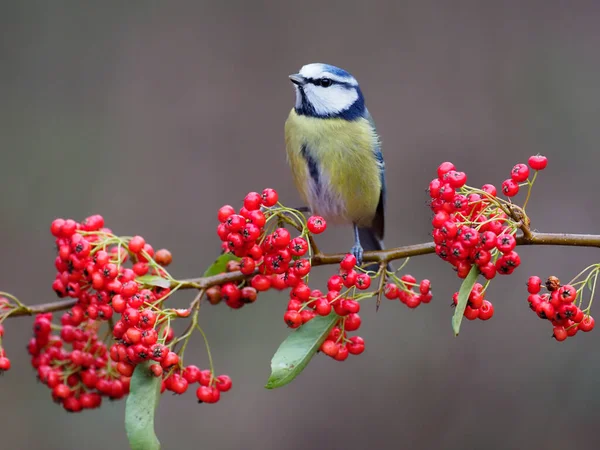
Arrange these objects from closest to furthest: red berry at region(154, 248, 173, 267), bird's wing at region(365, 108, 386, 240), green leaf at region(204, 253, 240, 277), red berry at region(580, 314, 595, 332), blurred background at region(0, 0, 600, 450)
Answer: red berry at region(580, 314, 595, 332)
green leaf at region(204, 253, 240, 277)
red berry at region(154, 248, 173, 267)
bird's wing at region(365, 108, 386, 240)
blurred background at region(0, 0, 600, 450)

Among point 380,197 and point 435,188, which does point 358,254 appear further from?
point 380,197

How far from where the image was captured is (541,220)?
15.2 ft

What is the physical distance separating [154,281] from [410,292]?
65 centimetres

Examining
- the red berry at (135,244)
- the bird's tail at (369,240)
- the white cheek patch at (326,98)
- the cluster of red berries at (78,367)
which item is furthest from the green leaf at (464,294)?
the bird's tail at (369,240)

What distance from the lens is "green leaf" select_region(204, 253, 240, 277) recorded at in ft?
6.44

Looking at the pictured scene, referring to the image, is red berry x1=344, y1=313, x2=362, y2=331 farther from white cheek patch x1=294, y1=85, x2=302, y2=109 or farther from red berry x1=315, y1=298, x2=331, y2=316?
white cheek patch x1=294, y1=85, x2=302, y2=109

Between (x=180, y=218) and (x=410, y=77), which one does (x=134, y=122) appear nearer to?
(x=180, y=218)

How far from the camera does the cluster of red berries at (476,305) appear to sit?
163cm

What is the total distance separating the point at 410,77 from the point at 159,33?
1905mm

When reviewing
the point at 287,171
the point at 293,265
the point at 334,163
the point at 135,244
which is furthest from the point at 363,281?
the point at 287,171

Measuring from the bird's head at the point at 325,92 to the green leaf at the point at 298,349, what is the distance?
115 centimetres

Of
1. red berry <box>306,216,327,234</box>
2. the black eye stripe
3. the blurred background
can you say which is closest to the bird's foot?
red berry <box>306,216,327,234</box>

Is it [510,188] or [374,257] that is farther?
[374,257]

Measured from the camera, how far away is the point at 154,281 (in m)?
1.82
